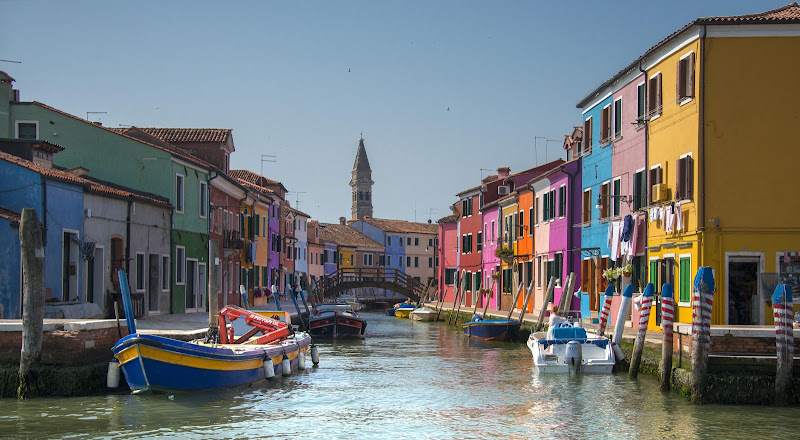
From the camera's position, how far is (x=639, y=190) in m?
26.2

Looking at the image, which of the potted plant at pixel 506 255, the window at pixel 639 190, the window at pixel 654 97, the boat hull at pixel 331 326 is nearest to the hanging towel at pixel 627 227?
the window at pixel 639 190

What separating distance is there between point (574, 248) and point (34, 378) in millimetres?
21700

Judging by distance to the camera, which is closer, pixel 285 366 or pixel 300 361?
pixel 285 366

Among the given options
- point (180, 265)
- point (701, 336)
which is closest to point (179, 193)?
point (180, 265)

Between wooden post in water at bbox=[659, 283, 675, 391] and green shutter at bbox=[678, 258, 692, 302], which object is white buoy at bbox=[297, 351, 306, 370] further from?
green shutter at bbox=[678, 258, 692, 302]

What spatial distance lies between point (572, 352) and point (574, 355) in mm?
84

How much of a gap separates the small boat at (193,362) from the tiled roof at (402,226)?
243 ft

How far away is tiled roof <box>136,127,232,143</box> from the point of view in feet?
130

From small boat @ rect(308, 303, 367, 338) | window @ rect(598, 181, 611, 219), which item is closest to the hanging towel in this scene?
window @ rect(598, 181, 611, 219)

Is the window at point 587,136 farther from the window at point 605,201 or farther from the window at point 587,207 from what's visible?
the window at point 605,201

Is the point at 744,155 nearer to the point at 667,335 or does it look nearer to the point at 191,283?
the point at 667,335

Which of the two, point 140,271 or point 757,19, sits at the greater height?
point 757,19

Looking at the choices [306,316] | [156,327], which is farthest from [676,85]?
[306,316]

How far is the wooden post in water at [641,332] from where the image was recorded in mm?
19375
